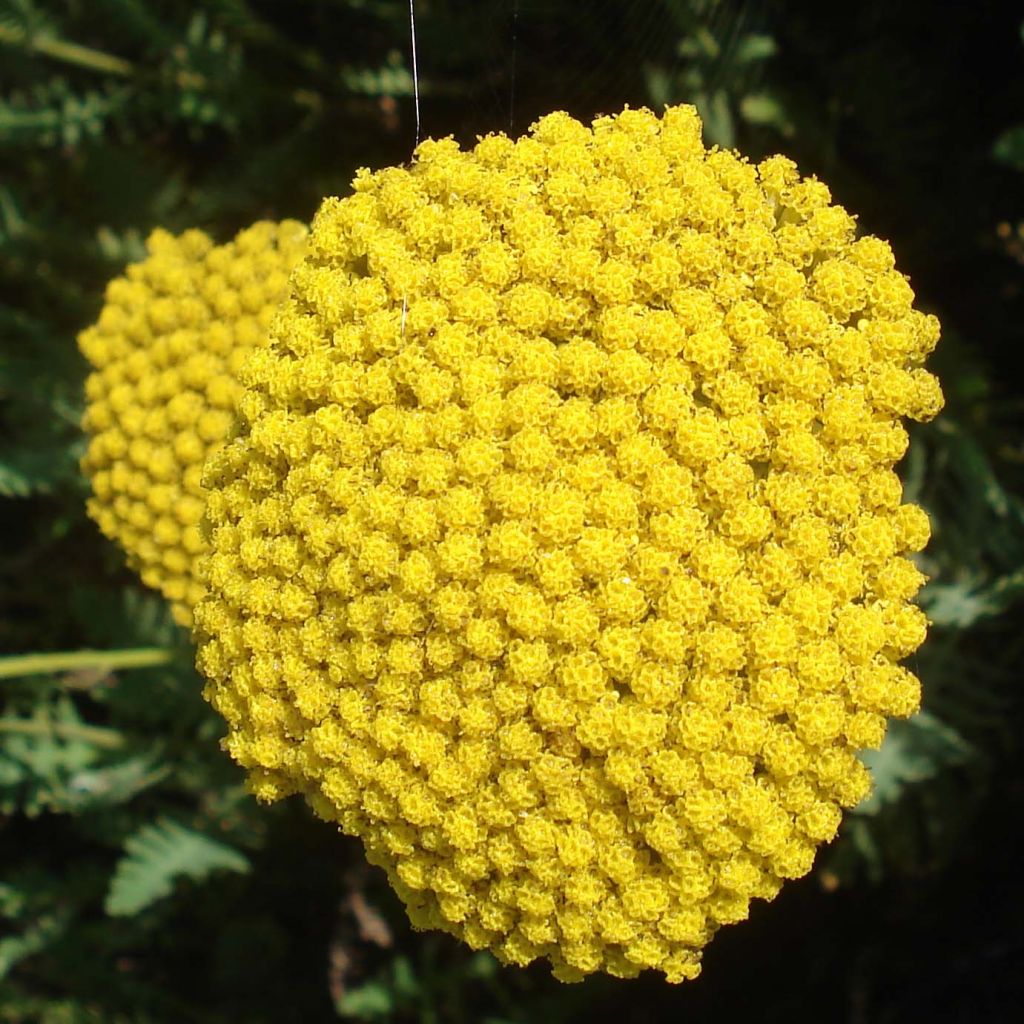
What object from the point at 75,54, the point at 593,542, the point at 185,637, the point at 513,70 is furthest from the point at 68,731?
the point at 593,542

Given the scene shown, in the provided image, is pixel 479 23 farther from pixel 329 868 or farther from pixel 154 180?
pixel 329 868

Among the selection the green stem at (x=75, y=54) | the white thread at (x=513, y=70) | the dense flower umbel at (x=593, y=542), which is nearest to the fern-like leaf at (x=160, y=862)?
the dense flower umbel at (x=593, y=542)

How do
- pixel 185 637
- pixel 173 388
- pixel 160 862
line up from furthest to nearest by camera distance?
pixel 185 637
pixel 160 862
pixel 173 388

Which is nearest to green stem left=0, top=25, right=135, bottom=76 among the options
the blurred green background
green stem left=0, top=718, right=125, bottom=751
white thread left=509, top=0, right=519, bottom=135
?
the blurred green background

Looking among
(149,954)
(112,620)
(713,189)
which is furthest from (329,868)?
(713,189)

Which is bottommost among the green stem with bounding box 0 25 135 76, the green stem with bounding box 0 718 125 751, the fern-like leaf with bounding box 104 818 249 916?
the fern-like leaf with bounding box 104 818 249 916

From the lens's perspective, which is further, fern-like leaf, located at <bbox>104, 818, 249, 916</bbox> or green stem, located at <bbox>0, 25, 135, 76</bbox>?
green stem, located at <bbox>0, 25, 135, 76</bbox>

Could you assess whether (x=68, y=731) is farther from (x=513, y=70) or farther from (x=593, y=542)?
(x=593, y=542)

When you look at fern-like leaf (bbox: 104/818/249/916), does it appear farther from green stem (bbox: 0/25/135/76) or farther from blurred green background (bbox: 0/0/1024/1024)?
green stem (bbox: 0/25/135/76)
